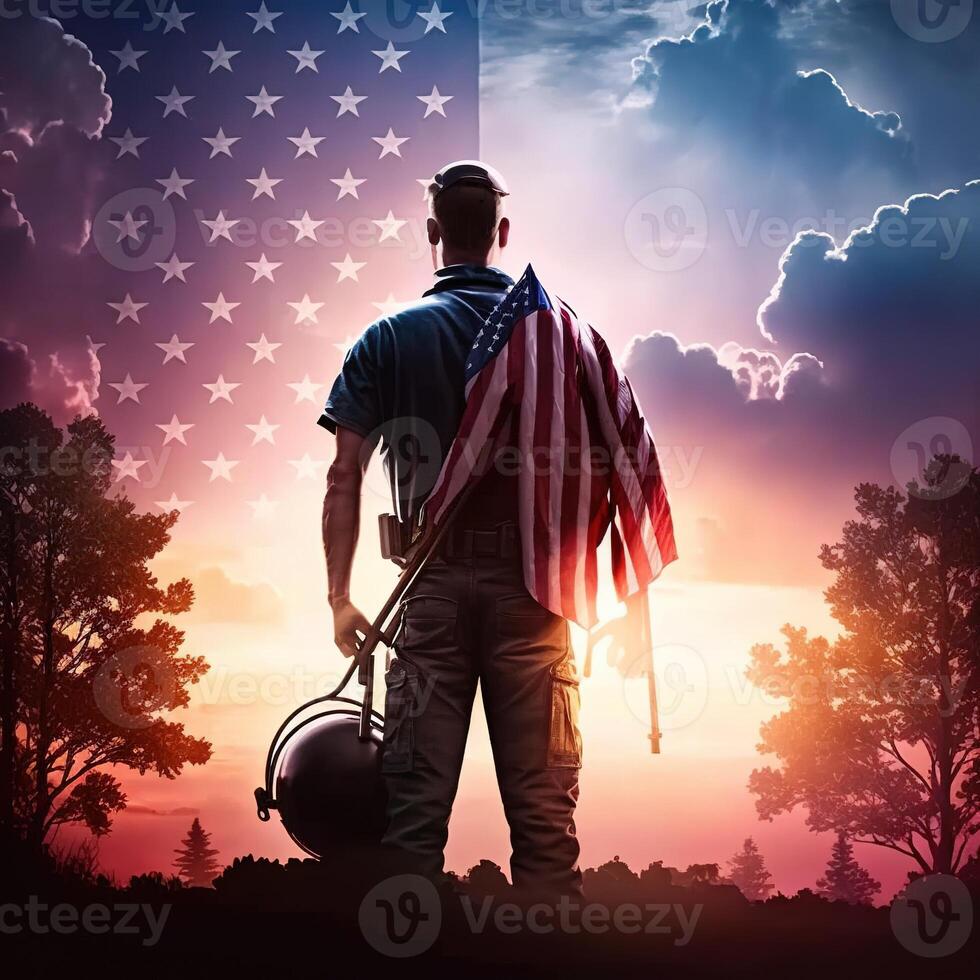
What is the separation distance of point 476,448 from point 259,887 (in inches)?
75.4

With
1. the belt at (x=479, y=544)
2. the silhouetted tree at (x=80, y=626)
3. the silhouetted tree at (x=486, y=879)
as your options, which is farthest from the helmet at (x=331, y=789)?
the silhouetted tree at (x=80, y=626)

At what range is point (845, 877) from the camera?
1310 cm

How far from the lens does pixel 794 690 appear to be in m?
14.2

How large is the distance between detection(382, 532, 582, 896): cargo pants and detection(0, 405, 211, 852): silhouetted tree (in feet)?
30.0

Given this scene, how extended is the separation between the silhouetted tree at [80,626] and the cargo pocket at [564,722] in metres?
9.44

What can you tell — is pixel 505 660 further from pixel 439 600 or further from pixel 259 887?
pixel 259 887

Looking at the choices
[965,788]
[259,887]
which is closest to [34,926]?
[259,887]

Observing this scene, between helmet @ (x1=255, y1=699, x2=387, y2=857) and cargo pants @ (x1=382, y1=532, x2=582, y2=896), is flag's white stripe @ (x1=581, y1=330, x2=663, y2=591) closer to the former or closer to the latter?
cargo pants @ (x1=382, y1=532, x2=582, y2=896)

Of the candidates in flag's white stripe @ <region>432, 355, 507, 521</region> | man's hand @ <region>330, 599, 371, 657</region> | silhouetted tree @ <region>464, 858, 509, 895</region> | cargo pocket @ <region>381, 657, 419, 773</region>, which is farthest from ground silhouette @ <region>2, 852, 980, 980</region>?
flag's white stripe @ <region>432, 355, 507, 521</region>

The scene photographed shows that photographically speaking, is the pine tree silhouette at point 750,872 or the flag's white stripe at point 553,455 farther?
the pine tree silhouette at point 750,872

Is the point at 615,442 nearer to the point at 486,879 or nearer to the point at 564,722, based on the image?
the point at 564,722

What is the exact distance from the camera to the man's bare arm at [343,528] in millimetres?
3963

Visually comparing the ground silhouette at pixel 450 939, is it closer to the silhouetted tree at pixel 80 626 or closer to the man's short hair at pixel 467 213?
the man's short hair at pixel 467 213

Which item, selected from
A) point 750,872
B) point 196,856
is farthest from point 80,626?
point 750,872
